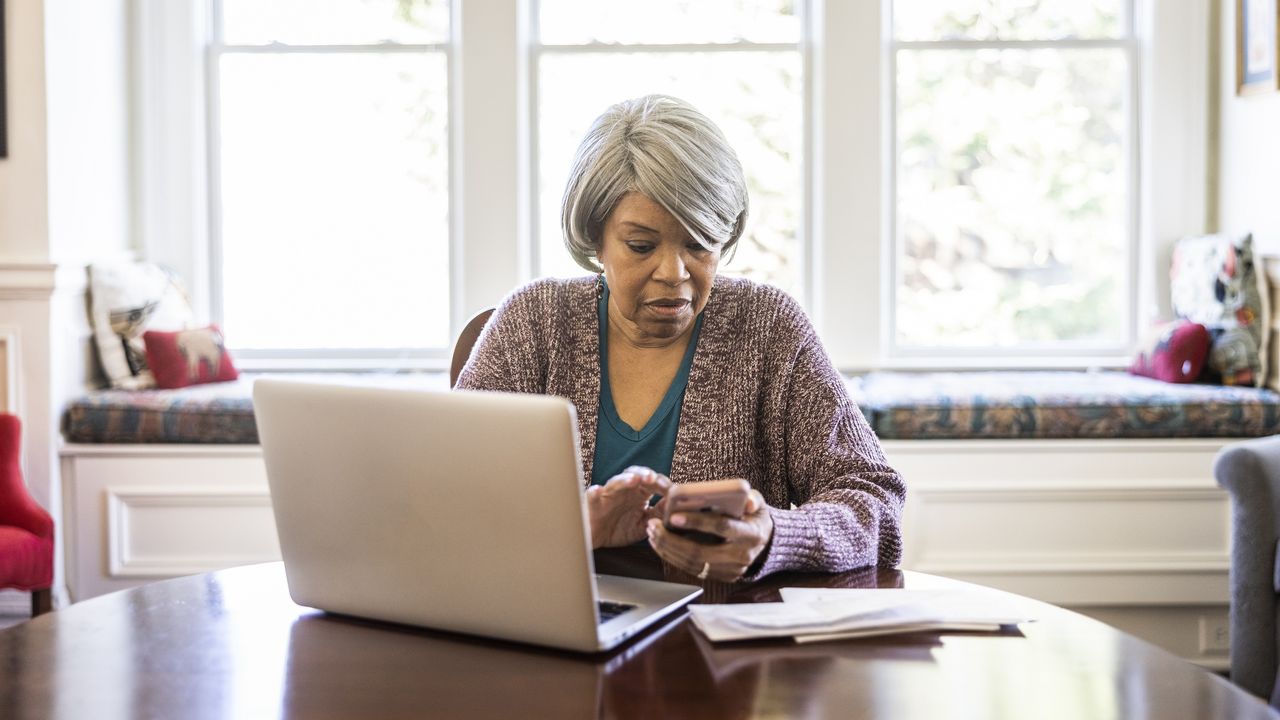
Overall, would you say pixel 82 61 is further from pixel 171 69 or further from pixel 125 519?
pixel 125 519

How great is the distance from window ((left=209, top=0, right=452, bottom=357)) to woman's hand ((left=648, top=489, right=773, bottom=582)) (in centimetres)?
276

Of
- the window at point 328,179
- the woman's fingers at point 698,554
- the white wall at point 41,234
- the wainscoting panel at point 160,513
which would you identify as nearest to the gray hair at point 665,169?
the woman's fingers at point 698,554

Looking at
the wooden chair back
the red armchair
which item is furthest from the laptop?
the red armchair

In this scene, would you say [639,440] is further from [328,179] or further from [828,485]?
[328,179]

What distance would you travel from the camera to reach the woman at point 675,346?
5.54 ft

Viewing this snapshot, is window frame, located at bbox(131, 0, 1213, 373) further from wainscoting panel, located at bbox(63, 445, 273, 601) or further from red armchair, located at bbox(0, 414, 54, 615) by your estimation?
red armchair, located at bbox(0, 414, 54, 615)

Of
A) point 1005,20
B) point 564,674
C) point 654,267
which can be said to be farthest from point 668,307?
point 1005,20

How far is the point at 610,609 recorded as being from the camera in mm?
1204

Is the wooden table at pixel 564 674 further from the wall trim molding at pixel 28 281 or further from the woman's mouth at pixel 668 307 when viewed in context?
the wall trim molding at pixel 28 281

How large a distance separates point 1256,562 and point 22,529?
2650 mm

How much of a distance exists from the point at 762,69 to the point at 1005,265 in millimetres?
975

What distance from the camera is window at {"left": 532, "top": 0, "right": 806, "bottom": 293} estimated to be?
3930 mm

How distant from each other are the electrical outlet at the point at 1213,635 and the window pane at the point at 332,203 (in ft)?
7.79

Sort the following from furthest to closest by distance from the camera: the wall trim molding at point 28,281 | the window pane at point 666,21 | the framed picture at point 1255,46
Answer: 1. the window pane at point 666,21
2. the framed picture at point 1255,46
3. the wall trim molding at point 28,281
